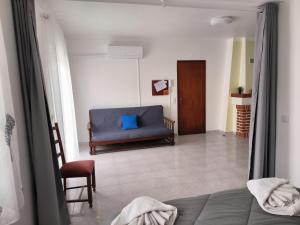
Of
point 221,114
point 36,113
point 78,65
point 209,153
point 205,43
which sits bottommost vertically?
point 209,153

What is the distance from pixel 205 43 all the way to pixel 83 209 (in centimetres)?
467

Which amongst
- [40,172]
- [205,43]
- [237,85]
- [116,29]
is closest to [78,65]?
[116,29]

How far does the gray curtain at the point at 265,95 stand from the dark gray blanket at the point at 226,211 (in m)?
1.12

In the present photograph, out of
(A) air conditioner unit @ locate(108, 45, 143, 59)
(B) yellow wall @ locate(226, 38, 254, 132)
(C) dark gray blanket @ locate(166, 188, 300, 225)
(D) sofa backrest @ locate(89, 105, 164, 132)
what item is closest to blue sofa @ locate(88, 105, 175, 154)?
(D) sofa backrest @ locate(89, 105, 164, 132)

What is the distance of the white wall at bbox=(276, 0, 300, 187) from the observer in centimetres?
230

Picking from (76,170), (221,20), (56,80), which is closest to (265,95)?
(221,20)

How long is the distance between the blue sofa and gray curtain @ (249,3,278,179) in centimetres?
230

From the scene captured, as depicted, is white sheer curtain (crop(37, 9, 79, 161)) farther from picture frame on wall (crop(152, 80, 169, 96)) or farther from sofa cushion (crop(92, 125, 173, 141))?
picture frame on wall (crop(152, 80, 169, 96))

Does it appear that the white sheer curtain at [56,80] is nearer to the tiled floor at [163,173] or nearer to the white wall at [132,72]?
the tiled floor at [163,173]

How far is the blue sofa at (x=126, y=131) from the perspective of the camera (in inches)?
172

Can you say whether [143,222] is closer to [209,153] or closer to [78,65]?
[209,153]

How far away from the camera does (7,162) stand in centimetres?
121

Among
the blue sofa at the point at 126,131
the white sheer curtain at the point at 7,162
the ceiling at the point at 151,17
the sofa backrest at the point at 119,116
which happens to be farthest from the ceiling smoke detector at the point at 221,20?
the white sheer curtain at the point at 7,162

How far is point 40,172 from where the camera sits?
1.82 m
